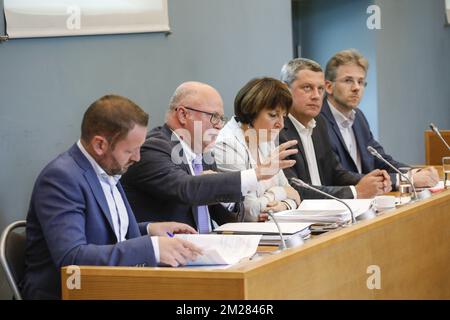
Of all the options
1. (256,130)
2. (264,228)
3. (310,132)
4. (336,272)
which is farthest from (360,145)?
(336,272)

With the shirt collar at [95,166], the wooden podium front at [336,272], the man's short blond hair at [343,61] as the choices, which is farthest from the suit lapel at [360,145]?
the shirt collar at [95,166]

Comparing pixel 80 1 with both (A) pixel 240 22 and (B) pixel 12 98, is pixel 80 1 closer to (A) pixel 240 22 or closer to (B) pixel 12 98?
(B) pixel 12 98

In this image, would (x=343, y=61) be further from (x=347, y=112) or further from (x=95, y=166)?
(x=95, y=166)

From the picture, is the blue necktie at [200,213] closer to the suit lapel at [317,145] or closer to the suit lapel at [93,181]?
the suit lapel at [93,181]

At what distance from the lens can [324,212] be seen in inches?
138

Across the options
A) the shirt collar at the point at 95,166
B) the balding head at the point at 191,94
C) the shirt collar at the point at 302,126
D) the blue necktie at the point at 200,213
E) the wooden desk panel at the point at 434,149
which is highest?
the balding head at the point at 191,94

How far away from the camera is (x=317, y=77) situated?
496cm

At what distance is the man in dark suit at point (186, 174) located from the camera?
3432 mm

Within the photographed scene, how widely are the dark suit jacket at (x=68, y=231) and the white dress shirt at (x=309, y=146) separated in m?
2.20

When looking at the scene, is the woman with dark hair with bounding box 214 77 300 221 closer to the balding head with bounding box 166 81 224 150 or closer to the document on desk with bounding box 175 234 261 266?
the balding head with bounding box 166 81 224 150

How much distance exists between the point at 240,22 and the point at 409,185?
219 cm

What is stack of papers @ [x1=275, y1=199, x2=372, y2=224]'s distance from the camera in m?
3.39

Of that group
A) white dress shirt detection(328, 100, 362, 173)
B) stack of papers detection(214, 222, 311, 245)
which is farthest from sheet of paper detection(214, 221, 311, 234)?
white dress shirt detection(328, 100, 362, 173)

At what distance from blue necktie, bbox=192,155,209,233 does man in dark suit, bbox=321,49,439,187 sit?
170 cm
